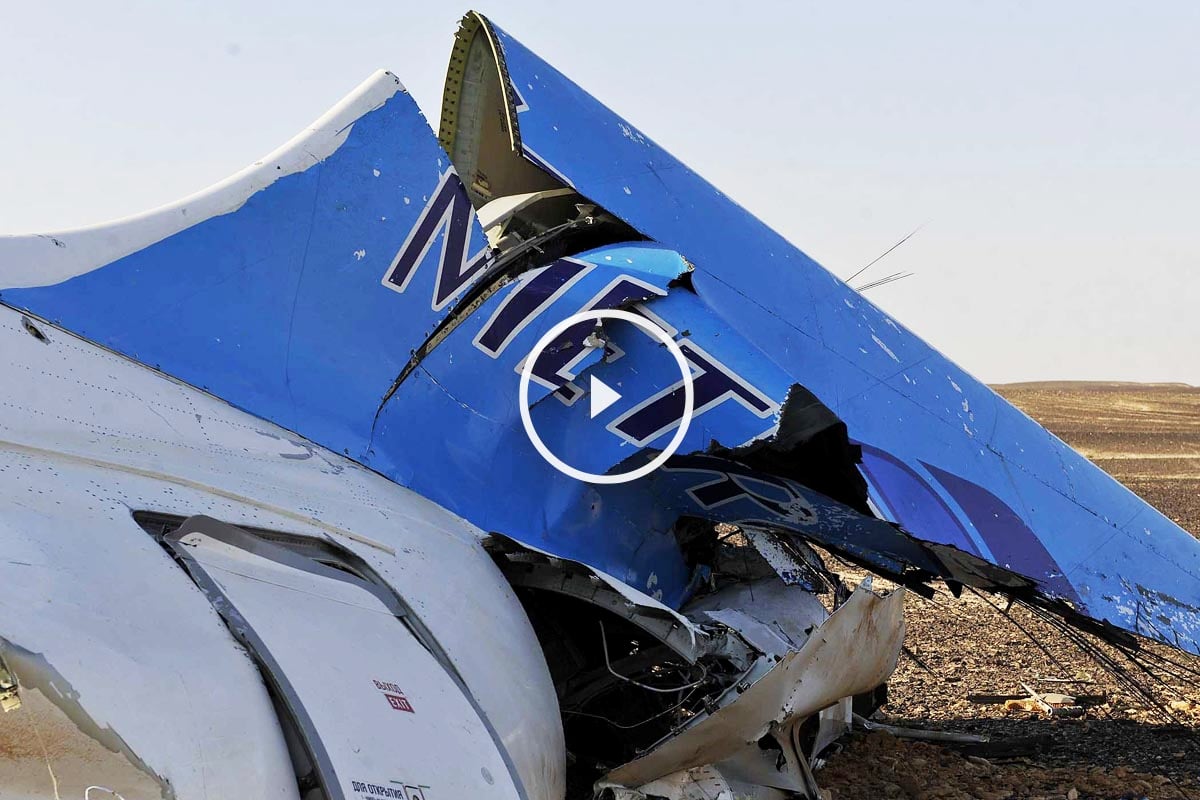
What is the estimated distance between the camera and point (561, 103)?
596cm

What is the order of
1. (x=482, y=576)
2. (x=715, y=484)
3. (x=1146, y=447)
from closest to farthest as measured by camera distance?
(x=482, y=576), (x=715, y=484), (x=1146, y=447)

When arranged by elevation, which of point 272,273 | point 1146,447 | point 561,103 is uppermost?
point 561,103

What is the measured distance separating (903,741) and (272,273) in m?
4.50

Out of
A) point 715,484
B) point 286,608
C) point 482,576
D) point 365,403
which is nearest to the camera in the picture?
point 286,608

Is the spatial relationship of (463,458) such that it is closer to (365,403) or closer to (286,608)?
(365,403)

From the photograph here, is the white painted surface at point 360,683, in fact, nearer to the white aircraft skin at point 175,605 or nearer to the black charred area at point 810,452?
the white aircraft skin at point 175,605

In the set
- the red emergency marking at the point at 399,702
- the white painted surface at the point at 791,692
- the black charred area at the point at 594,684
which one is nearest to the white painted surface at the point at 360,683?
the red emergency marking at the point at 399,702

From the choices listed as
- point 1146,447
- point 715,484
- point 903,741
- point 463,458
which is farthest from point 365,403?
point 1146,447

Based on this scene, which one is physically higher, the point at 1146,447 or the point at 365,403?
the point at 365,403

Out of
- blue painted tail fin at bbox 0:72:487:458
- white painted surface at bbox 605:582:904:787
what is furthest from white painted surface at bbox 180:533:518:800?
blue painted tail fin at bbox 0:72:487:458

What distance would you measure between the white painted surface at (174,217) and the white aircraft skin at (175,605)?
245 mm

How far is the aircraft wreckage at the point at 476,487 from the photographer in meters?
3.07

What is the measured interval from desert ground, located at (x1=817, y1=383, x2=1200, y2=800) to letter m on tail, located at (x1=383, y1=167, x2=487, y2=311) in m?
3.14

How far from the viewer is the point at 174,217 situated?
480 cm
